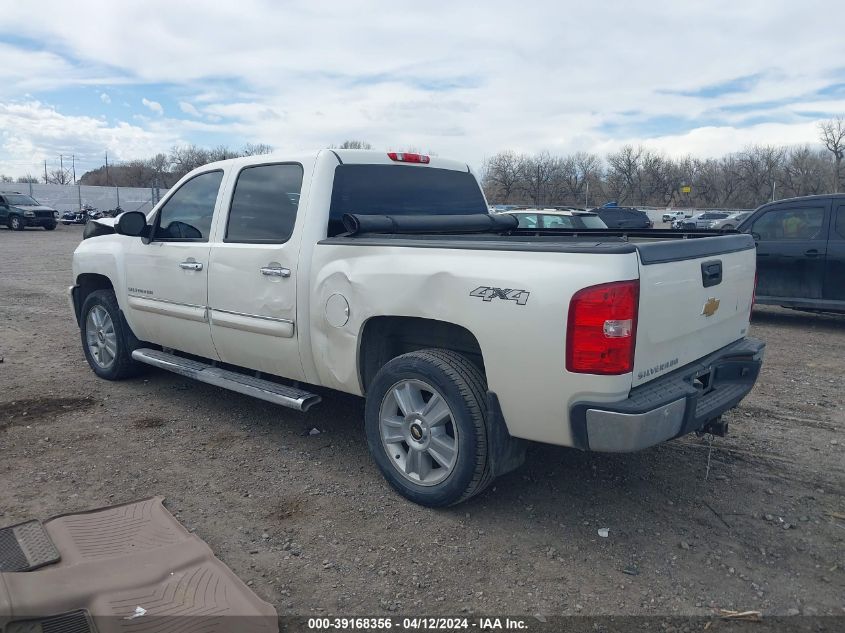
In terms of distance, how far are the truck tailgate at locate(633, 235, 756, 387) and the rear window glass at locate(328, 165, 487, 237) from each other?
2.00 meters

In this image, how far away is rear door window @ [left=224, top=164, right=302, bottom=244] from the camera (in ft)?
14.8

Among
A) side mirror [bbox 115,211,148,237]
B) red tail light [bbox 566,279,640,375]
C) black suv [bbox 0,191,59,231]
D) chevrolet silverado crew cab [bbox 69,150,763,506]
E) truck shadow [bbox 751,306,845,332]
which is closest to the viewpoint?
red tail light [bbox 566,279,640,375]

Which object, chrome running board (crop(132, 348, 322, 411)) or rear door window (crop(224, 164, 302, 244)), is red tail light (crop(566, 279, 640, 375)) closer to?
chrome running board (crop(132, 348, 322, 411))

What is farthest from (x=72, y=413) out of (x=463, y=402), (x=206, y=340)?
(x=463, y=402)

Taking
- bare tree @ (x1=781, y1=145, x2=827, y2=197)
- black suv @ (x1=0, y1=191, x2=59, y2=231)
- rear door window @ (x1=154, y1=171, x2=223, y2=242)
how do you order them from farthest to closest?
bare tree @ (x1=781, y1=145, x2=827, y2=197)
black suv @ (x1=0, y1=191, x2=59, y2=231)
rear door window @ (x1=154, y1=171, x2=223, y2=242)

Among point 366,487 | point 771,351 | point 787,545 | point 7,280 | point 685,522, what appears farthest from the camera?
point 7,280

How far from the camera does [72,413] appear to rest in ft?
17.7

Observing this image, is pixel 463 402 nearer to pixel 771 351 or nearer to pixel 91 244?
pixel 91 244

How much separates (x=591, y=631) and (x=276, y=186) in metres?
3.29

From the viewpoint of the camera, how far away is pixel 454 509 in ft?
12.5

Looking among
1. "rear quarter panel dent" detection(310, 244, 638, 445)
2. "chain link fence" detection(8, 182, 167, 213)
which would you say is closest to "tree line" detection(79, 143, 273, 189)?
"chain link fence" detection(8, 182, 167, 213)

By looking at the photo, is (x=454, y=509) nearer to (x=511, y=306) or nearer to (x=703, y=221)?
(x=511, y=306)

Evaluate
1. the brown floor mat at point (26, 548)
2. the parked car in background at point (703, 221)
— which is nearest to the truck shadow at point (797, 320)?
the brown floor mat at point (26, 548)

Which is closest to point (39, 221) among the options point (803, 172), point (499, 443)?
point (499, 443)
